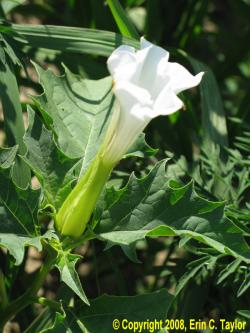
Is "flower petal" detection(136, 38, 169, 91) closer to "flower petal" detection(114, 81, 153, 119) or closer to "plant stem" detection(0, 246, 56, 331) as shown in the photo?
"flower petal" detection(114, 81, 153, 119)

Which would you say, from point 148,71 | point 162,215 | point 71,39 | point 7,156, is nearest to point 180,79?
point 148,71

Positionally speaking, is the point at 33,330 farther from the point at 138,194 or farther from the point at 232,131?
the point at 232,131

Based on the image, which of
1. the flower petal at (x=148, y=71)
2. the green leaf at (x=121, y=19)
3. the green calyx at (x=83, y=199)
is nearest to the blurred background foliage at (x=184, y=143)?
the green leaf at (x=121, y=19)

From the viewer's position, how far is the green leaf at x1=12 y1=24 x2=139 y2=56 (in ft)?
5.44

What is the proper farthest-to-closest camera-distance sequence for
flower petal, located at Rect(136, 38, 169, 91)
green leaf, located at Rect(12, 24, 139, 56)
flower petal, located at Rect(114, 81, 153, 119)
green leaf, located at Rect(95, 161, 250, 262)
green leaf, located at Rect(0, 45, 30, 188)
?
green leaf, located at Rect(12, 24, 139, 56), green leaf, located at Rect(0, 45, 30, 188), green leaf, located at Rect(95, 161, 250, 262), flower petal, located at Rect(136, 38, 169, 91), flower petal, located at Rect(114, 81, 153, 119)

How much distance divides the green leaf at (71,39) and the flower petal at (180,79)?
0.57m

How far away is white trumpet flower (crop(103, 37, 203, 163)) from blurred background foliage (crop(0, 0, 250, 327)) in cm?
36

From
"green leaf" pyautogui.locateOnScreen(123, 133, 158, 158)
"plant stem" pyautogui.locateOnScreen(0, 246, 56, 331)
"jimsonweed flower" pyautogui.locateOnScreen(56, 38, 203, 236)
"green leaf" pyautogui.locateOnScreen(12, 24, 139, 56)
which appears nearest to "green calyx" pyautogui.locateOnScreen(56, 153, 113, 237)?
"jimsonweed flower" pyautogui.locateOnScreen(56, 38, 203, 236)

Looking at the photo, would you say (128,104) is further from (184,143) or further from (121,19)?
(184,143)

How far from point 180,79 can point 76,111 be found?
1.40ft

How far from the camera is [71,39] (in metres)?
1.68

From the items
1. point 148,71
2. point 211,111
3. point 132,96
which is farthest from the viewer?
point 211,111

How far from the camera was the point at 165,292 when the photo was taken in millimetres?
1320

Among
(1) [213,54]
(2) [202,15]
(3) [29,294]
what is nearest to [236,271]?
(3) [29,294]
